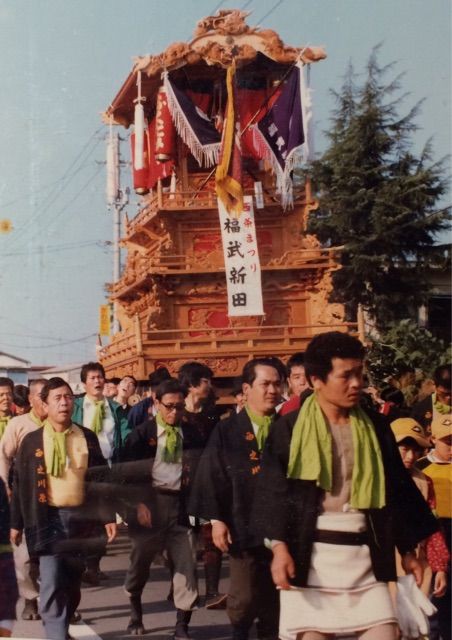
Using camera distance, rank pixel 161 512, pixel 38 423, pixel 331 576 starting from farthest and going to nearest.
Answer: pixel 38 423 → pixel 161 512 → pixel 331 576

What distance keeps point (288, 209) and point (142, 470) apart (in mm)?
2017

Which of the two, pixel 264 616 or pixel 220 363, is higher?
pixel 220 363

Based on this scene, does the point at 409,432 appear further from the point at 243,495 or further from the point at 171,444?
the point at 171,444

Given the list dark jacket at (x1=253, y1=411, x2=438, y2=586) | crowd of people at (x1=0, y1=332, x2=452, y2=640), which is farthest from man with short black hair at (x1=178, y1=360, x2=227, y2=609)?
dark jacket at (x1=253, y1=411, x2=438, y2=586)

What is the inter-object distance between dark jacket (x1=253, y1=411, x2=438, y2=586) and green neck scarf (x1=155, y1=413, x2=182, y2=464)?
2.17 metres

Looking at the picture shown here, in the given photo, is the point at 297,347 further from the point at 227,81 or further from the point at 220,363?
the point at 227,81

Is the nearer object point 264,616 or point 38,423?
point 264,616

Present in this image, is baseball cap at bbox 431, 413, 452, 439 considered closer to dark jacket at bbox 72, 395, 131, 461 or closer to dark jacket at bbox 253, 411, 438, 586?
dark jacket at bbox 253, 411, 438, 586

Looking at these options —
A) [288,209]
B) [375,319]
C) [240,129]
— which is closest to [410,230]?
[375,319]

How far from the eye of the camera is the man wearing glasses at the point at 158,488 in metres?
5.81

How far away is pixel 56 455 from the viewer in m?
5.30

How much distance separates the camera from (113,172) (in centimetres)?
722

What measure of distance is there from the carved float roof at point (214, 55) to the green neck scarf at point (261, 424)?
2.45 meters

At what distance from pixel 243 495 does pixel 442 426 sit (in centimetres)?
103
